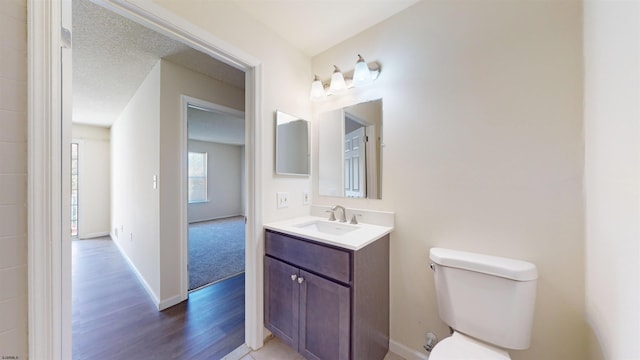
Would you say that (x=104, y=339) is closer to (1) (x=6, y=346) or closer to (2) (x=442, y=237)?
(1) (x=6, y=346)

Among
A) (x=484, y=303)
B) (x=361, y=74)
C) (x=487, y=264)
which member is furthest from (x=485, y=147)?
(x=361, y=74)

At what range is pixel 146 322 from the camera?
1.80m

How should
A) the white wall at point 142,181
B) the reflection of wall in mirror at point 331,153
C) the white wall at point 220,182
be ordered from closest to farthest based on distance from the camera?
the reflection of wall in mirror at point 331,153 < the white wall at point 142,181 < the white wall at point 220,182

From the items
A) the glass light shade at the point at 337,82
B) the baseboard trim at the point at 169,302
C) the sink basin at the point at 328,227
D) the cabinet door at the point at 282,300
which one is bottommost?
the baseboard trim at the point at 169,302

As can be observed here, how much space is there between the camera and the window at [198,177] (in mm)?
5996

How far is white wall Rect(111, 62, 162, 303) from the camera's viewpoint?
208 cm

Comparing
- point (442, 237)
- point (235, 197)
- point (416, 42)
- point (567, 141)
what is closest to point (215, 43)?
point (416, 42)

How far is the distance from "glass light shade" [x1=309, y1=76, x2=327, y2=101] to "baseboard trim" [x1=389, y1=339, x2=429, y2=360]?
1936 mm

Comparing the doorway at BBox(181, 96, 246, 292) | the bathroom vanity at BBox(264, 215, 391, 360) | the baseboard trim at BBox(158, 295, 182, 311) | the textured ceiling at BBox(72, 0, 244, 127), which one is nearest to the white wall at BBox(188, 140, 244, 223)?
the doorway at BBox(181, 96, 246, 292)

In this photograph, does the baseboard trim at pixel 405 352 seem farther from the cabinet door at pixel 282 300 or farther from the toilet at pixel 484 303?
the cabinet door at pixel 282 300

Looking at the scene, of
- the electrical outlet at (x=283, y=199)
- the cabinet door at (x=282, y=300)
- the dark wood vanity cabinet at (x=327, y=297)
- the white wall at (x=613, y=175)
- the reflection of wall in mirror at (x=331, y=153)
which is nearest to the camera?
the white wall at (x=613, y=175)

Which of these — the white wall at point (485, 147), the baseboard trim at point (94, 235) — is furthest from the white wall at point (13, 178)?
the baseboard trim at point (94, 235)

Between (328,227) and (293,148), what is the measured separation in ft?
2.35

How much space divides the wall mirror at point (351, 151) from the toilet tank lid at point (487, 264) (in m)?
0.57
